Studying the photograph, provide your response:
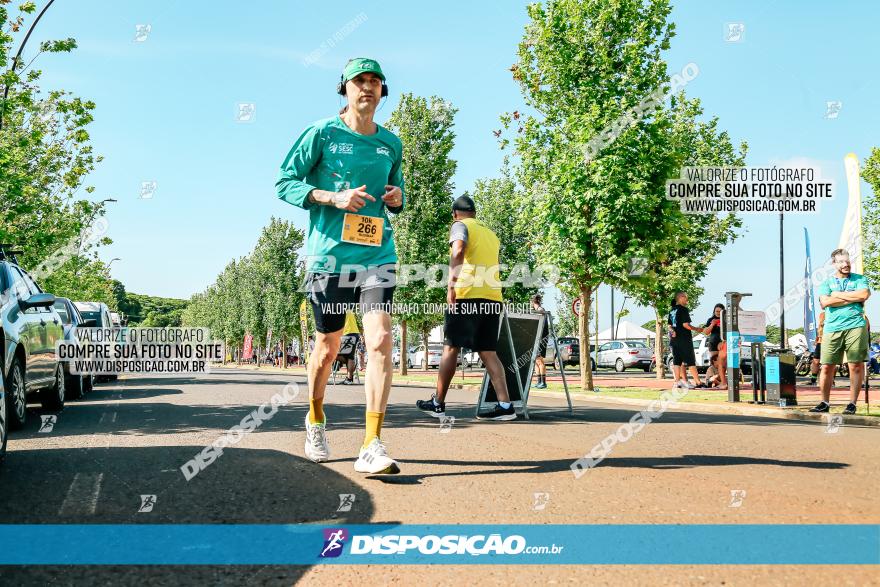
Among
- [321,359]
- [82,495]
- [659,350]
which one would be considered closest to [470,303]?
[321,359]

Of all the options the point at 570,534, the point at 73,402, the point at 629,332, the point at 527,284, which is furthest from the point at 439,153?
the point at 629,332

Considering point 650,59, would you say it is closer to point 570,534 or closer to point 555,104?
point 555,104

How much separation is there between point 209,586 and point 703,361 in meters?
34.0

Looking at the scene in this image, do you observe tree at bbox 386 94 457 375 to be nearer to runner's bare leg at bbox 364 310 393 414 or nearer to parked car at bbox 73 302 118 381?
parked car at bbox 73 302 118 381

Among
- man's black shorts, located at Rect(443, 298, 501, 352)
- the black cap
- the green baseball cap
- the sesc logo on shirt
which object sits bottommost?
man's black shorts, located at Rect(443, 298, 501, 352)

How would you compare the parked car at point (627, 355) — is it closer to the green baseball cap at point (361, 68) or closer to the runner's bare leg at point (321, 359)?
the runner's bare leg at point (321, 359)

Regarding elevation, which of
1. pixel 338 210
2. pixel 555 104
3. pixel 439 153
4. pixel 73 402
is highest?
pixel 439 153

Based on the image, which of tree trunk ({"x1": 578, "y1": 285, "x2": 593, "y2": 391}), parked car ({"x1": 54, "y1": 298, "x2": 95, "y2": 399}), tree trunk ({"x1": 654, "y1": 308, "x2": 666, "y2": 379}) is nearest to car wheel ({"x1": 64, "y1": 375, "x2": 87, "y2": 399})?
parked car ({"x1": 54, "y1": 298, "x2": 95, "y2": 399})

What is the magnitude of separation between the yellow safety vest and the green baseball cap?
3.23 metres

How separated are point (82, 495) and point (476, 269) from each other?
480 cm

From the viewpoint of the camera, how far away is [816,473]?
4.86m

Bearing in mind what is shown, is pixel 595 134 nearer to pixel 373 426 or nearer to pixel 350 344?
pixel 350 344

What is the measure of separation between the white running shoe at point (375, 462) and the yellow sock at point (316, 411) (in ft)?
2.37

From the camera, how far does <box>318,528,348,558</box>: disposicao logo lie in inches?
117
